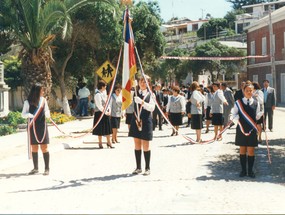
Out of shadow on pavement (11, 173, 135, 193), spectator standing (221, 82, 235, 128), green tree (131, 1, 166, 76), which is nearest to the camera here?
shadow on pavement (11, 173, 135, 193)

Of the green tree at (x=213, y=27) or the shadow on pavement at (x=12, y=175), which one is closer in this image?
the shadow on pavement at (x=12, y=175)

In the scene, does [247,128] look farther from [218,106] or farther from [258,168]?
[218,106]

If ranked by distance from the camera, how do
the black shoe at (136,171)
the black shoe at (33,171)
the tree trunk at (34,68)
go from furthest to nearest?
the tree trunk at (34,68)
the black shoe at (33,171)
the black shoe at (136,171)

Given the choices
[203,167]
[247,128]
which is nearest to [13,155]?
[203,167]

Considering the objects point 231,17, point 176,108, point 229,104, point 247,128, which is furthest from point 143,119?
point 231,17

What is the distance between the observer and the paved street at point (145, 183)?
631 cm

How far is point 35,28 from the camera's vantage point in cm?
1831

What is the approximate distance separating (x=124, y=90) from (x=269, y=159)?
3431 millimetres

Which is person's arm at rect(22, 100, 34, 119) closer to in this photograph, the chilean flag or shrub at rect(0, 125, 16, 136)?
the chilean flag

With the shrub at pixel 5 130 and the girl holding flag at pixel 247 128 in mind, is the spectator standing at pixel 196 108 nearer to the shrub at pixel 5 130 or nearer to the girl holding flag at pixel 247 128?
the girl holding flag at pixel 247 128

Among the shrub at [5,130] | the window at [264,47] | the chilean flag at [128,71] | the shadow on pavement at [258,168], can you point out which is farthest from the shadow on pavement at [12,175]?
the window at [264,47]

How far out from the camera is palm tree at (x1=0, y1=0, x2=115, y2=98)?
717 inches

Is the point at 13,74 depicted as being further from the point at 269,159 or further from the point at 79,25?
the point at 269,159

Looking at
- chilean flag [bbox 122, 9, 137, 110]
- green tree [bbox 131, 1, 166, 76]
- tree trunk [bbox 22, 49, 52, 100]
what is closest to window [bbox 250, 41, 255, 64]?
green tree [bbox 131, 1, 166, 76]
